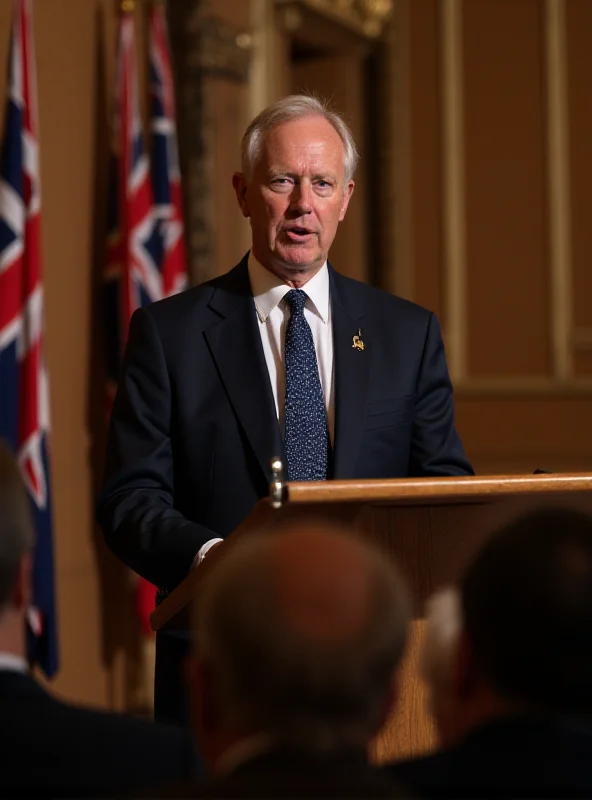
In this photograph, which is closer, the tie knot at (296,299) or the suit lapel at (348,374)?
the suit lapel at (348,374)

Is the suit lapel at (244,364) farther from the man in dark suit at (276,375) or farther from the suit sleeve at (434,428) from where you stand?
the suit sleeve at (434,428)

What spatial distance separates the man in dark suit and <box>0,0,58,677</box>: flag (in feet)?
7.52

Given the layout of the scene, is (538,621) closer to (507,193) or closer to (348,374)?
(348,374)

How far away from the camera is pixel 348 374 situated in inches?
119

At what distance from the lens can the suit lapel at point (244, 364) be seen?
115 inches

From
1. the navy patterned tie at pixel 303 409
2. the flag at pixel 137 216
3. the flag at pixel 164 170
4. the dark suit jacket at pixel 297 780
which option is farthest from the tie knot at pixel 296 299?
the flag at pixel 164 170

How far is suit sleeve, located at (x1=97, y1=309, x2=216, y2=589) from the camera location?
260cm

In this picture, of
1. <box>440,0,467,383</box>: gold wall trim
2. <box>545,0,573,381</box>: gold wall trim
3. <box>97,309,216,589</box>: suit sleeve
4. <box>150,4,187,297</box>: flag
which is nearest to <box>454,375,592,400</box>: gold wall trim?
<box>440,0,467,383</box>: gold wall trim

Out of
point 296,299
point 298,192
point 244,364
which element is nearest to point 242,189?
point 298,192

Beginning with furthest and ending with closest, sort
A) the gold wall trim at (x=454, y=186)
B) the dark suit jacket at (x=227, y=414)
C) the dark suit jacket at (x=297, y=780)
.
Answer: the gold wall trim at (x=454, y=186), the dark suit jacket at (x=227, y=414), the dark suit jacket at (x=297, y=780)

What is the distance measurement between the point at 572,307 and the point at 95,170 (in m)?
3.72

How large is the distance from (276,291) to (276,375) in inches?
8.6

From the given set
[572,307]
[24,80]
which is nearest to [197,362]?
[24,80]

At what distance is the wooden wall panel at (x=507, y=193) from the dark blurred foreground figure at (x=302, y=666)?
730 cm
